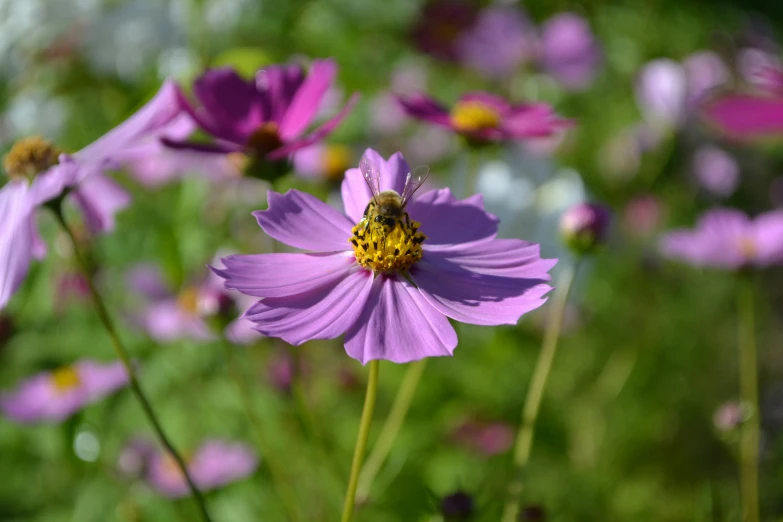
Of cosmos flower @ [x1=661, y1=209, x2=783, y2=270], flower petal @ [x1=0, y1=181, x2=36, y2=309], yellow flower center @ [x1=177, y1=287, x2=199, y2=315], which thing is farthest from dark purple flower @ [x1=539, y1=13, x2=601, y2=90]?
flower petal @ [x1=0, y1=181, x2=36, y2=309]

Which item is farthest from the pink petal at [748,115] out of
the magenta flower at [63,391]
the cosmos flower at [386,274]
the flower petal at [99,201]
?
the magenta flower at [63,391]

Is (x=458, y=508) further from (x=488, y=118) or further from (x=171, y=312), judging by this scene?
(x=171, y=312)

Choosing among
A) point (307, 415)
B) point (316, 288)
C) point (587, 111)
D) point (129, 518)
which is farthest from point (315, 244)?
point (587, 111)

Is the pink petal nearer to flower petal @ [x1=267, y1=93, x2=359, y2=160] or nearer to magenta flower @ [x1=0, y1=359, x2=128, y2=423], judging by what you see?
flower petal @ [x1=267, y1=93, x2=359, y2=160]

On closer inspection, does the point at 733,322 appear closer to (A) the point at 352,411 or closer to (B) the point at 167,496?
(A) the point at 352,411

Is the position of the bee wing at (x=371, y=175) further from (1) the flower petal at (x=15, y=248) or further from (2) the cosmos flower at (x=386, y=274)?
(1) the flower petal at (x=15, y=248)

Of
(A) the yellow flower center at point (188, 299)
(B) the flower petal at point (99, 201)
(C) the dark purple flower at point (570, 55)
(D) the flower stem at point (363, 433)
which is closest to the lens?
(D) the flower stem at point (363, 433)
